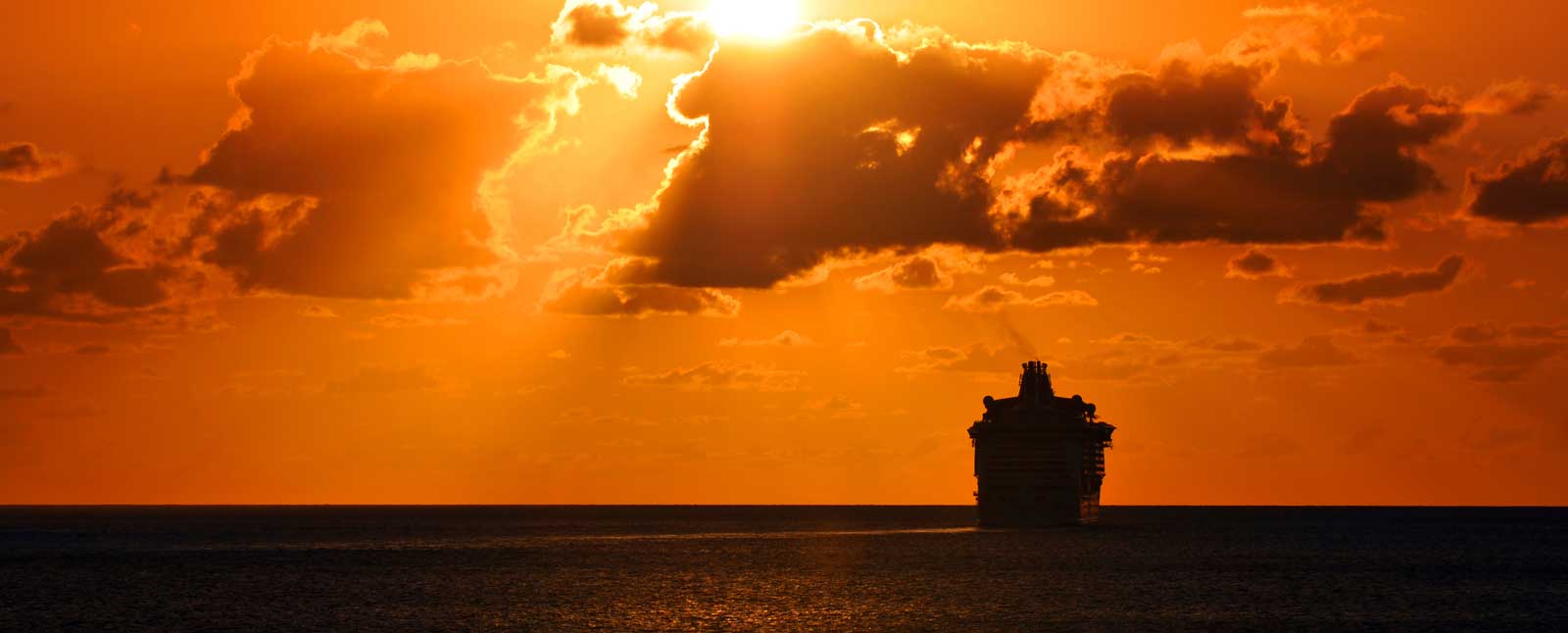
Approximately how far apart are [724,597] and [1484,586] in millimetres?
50683

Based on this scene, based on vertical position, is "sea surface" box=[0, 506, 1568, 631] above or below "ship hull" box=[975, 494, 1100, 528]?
below

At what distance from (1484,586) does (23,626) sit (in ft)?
288

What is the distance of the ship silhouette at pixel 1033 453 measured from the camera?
578ft

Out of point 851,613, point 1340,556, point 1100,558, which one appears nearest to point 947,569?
point 1100,558

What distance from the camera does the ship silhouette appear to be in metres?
176

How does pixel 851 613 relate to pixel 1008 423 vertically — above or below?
below

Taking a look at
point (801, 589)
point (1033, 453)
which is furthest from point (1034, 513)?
point (801, 589)

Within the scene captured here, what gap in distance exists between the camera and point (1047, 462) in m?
178

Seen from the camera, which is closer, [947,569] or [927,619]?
[927,619]

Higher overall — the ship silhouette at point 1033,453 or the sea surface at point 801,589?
the ship silhouette at point 1033,453

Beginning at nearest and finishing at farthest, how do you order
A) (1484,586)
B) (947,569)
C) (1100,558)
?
(1484,586)
(947,569)
(1100,558)

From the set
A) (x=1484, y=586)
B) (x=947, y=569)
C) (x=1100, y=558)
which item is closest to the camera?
(x=1484, y=586)

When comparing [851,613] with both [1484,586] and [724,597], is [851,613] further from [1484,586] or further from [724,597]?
[1484,586]

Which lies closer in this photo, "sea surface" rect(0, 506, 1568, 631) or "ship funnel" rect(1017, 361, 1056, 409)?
"sea surface" rect(0, 506, 1568, 631)
